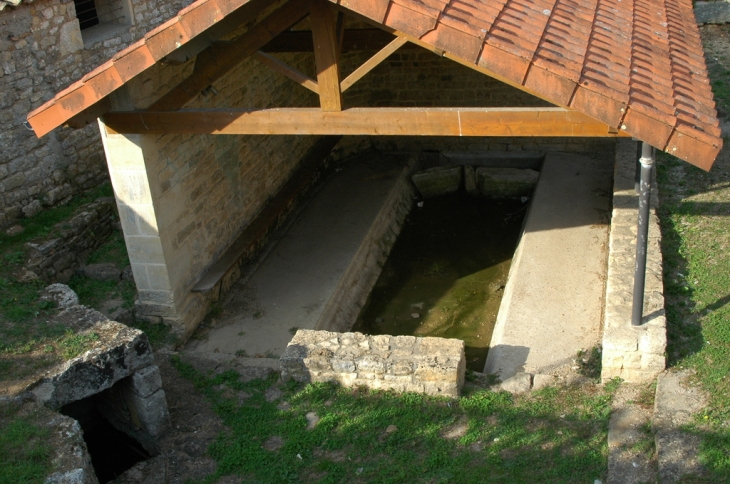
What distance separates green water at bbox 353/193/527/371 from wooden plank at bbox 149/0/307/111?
11.5 feet

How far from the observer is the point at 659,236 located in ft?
23.2

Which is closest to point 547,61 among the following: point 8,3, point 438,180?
point 8,3

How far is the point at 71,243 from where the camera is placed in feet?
26.8

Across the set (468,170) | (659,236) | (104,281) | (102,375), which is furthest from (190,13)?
(468,170)

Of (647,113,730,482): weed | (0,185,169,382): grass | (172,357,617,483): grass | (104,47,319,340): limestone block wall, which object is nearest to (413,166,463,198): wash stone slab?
(104,47,319,340): limestone block wall

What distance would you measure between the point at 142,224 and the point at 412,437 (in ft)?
11.0

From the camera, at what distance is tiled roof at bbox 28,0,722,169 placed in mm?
4977

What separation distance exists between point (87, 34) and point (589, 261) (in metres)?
6.91

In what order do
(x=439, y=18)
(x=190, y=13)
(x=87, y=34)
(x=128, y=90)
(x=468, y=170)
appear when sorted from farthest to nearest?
(x=468, y=170), (x=87, y=34), (x=128, y=90), (x=190, y=13), (x=439, y=18)

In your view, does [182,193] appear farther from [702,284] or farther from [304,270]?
[702,284]

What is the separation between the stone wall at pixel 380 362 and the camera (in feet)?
19.0

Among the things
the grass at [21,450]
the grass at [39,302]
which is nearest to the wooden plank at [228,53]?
the grass at [39,302]

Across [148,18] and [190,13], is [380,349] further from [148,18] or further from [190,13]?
[148,18]

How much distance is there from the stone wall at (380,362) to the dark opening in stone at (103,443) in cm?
151
